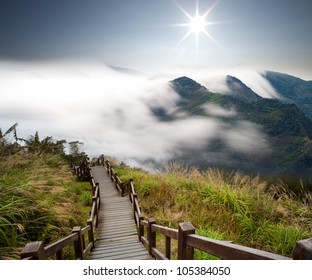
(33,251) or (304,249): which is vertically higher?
(304,249)

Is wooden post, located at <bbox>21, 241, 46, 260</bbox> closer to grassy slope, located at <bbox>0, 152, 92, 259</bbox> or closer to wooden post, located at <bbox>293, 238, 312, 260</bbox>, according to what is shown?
grassy slope, located at <bbox>0, 152, 92, 259</bbox>

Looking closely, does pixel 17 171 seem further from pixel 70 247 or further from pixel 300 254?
pixel 300 254

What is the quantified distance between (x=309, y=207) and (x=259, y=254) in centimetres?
652

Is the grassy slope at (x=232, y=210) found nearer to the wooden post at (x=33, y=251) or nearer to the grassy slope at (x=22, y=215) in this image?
the wooden post at (x=33, y=251)

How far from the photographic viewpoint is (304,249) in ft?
4.23

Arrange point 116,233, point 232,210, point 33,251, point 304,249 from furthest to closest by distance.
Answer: point 116,233, point 232,210, point 33,251, point 304,249

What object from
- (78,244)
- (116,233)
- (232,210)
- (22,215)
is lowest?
(116,233)

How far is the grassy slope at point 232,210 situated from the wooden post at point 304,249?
11.1 feet

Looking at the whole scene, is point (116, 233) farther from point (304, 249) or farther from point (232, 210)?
point (304, 249)

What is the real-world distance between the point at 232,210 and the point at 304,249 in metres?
6.19

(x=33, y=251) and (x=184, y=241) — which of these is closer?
(x=33, y=251)

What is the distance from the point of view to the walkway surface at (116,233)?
5348mm

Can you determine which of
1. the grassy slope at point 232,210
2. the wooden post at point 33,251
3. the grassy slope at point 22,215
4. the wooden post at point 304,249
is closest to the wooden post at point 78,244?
the grassy slope at point 22,215

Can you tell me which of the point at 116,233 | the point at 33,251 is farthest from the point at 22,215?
the point at 116,233
